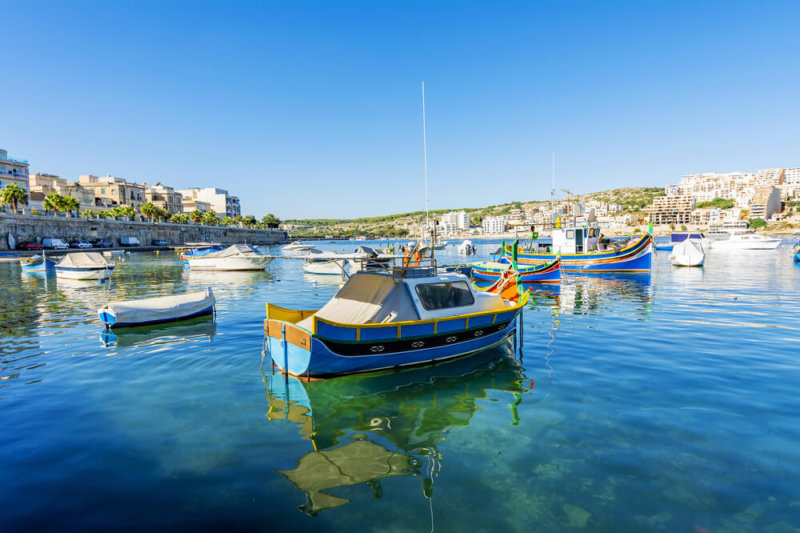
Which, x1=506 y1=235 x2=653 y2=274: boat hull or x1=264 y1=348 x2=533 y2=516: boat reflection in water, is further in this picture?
x1=506 y1=235 x2=653 y2=274: boat hull

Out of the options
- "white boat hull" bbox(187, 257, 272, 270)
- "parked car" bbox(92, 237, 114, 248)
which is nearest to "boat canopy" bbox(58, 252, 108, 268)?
"white boat hull" bbox(187, 257, 272, 270)

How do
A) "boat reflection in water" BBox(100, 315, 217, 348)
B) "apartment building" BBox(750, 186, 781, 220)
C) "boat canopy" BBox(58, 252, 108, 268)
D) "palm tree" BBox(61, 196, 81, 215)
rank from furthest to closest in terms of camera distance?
"apartment building" BBox(750, 186, 781, 220)
"palm tree" BBox(61, 196, 81, 215)
"boat canopy" BBox(58, 252, 108, 268)
"boat reflection in water" BBox(100, 315, 217, 348)

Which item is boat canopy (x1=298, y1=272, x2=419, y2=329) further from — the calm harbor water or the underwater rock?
the underwater rock

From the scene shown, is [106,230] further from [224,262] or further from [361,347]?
[361,347]

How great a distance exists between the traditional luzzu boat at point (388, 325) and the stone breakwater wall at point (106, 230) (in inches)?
3136

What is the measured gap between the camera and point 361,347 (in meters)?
10.3

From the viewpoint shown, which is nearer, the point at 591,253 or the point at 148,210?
the point at 591,253

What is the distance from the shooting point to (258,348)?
14.1 meters

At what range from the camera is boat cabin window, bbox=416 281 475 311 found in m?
11.6

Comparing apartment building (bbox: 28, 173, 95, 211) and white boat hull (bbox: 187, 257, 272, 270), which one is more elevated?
apartment building (bbox: 28, 173, 95, 211)

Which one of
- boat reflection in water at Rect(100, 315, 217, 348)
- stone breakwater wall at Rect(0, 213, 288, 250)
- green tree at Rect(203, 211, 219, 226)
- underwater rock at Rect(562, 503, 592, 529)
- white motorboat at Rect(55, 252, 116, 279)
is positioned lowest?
underwater rock at Rect(562, 503, 592, 529)

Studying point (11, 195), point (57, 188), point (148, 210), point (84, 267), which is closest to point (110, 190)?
point (57, 188)

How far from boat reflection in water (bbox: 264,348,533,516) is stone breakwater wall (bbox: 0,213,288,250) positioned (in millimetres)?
80727

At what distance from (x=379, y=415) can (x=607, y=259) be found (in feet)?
121
